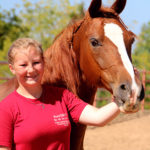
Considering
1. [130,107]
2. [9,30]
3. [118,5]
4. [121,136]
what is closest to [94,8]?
→ [118,5]

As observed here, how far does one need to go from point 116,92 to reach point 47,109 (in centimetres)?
49

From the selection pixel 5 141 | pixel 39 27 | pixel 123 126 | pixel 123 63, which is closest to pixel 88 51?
pixel 123 63

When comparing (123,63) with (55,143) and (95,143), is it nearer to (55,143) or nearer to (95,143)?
(55,143)

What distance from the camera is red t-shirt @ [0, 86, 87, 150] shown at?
150cm

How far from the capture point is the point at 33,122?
1530 mm

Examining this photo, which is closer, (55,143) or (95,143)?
(55,143)

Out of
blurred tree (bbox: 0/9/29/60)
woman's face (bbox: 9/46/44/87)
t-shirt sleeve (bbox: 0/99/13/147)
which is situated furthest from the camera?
blurred tree (bbox: 0/9/29/60)

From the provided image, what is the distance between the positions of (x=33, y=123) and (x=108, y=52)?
81 cm

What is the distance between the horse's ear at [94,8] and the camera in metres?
2.16

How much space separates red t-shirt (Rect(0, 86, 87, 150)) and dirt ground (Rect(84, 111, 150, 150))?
429 cm

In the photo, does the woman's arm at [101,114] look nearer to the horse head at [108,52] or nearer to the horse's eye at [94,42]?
the horse head at [108,52]

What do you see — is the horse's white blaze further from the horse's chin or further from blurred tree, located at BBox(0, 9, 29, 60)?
blurred tree, located at BBox(0, 9, 29, 60)

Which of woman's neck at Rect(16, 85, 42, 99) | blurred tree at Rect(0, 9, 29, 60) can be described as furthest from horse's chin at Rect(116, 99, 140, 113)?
→ blurred tree at Rect(0, 9, 29, 60)

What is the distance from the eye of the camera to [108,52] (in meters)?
1.96
